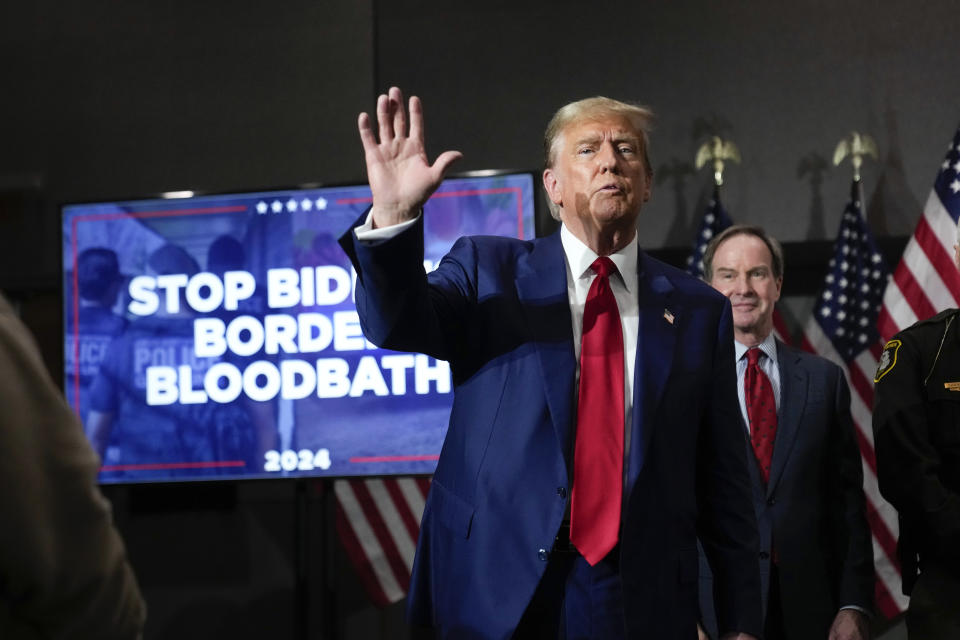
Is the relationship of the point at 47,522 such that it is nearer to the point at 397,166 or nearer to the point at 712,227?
the point at 397,166

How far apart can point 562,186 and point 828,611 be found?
158cm

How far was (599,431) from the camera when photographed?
1.86 m

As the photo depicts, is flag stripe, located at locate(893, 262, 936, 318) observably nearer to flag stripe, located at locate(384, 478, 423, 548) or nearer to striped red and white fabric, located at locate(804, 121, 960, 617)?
striped red and white fabric, located at locate(804, 121, 960, 617)

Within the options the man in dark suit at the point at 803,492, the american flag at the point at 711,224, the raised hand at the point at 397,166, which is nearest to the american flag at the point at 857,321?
the american flag at the point at 711,224

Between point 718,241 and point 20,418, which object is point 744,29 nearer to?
point 718,241

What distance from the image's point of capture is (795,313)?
4.70m

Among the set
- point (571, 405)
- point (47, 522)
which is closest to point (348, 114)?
point (571, 405)

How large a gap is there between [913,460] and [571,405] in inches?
46.3

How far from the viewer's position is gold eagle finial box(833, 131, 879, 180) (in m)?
4.43

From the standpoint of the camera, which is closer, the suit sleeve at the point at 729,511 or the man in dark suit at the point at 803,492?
the suit sleeve at the point at 729,511

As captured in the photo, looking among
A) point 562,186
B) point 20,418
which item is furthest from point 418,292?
point 20,418

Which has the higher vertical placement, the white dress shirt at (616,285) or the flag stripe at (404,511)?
the white dress shirt at (616,285)

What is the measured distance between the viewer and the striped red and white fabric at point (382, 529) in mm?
4629

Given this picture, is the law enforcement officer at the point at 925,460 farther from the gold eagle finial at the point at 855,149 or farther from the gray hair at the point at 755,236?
the gold eagle finial at the point at 855,149
